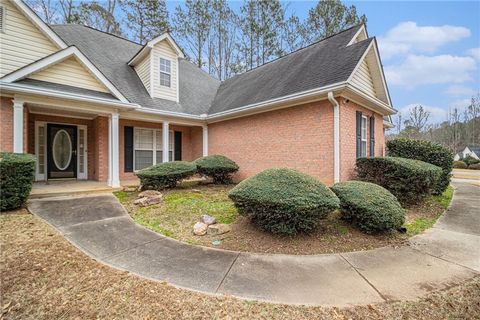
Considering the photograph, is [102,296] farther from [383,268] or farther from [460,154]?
[460,154]

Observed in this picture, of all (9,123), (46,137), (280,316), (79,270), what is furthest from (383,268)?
(46,137)

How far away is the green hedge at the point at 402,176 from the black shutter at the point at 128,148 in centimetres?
966

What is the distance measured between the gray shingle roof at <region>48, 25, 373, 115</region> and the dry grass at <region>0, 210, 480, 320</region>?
238 inches

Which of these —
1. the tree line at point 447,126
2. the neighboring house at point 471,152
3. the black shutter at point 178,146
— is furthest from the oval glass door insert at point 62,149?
the neighboring house at point 471,152

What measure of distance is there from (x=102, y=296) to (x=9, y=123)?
24.9 feet

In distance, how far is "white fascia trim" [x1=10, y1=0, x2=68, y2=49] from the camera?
24.6 ft

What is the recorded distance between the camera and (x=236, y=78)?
48.6 feet

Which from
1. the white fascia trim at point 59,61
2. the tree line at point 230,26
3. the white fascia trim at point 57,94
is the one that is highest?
the tree line at point 230,26

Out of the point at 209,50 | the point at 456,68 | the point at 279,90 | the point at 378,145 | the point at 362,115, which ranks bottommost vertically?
the point at 378,145

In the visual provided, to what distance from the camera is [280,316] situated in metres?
2.32

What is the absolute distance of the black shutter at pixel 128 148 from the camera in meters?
10.4

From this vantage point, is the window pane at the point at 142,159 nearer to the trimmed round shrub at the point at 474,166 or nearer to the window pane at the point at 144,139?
the window pane at the point at 144,139

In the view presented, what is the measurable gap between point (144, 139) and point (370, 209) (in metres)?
10.0

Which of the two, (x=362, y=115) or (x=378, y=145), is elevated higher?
(x=362, y=115)
